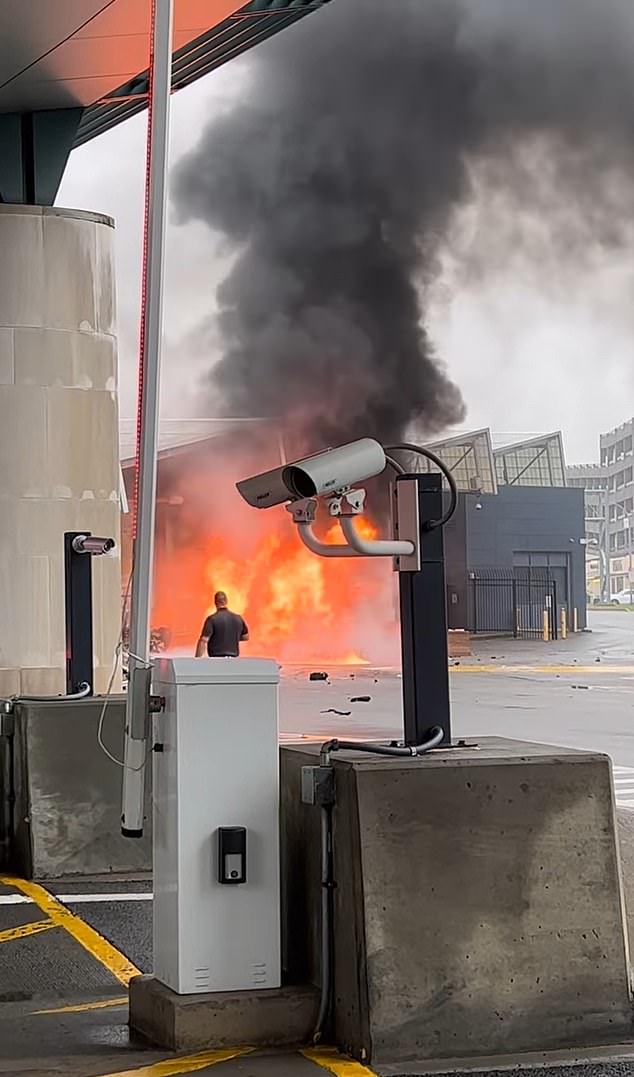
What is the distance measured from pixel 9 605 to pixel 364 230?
85.1 feet

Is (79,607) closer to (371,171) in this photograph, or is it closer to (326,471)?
(326,471)

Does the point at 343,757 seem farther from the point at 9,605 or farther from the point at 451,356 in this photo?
the point at 451,356

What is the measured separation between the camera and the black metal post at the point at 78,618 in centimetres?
836

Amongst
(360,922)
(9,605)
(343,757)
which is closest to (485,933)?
(360,922)

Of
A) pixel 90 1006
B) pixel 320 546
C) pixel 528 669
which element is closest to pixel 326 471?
pixel 320 546

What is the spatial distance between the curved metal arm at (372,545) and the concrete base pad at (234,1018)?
4.41ft

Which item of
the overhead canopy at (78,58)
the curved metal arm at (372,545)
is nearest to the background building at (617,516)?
the overhead canopy at (78,58)

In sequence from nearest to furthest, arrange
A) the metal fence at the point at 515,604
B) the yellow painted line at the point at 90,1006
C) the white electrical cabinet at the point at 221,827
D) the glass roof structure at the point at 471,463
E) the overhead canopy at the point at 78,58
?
the white electrical cabinet at the point at 221,827
the yellow painted line at the point at 90,1006
the overhead canopy at the point at 78,58
the metal fence at the point at 515,604
the glass roof structure at the point at 471,463

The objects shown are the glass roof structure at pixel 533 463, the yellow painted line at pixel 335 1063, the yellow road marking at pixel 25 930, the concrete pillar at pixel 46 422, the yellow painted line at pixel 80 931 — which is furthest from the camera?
the glass roof structure at pixel 533 463

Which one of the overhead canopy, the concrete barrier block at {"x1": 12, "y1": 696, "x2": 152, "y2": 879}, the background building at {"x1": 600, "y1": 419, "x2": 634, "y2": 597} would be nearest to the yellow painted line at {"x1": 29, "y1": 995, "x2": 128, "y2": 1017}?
the concrete barrier block at {"x1": 12, "y1": 696, "x2": 152, "y2": 879}

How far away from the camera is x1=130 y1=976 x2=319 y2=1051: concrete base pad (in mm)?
4168

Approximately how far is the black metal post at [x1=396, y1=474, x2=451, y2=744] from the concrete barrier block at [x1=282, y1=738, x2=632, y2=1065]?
0.28 meters

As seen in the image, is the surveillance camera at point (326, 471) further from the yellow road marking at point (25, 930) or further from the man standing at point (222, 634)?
the man standing at point (222, 634)

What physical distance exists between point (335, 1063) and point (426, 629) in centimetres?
135
